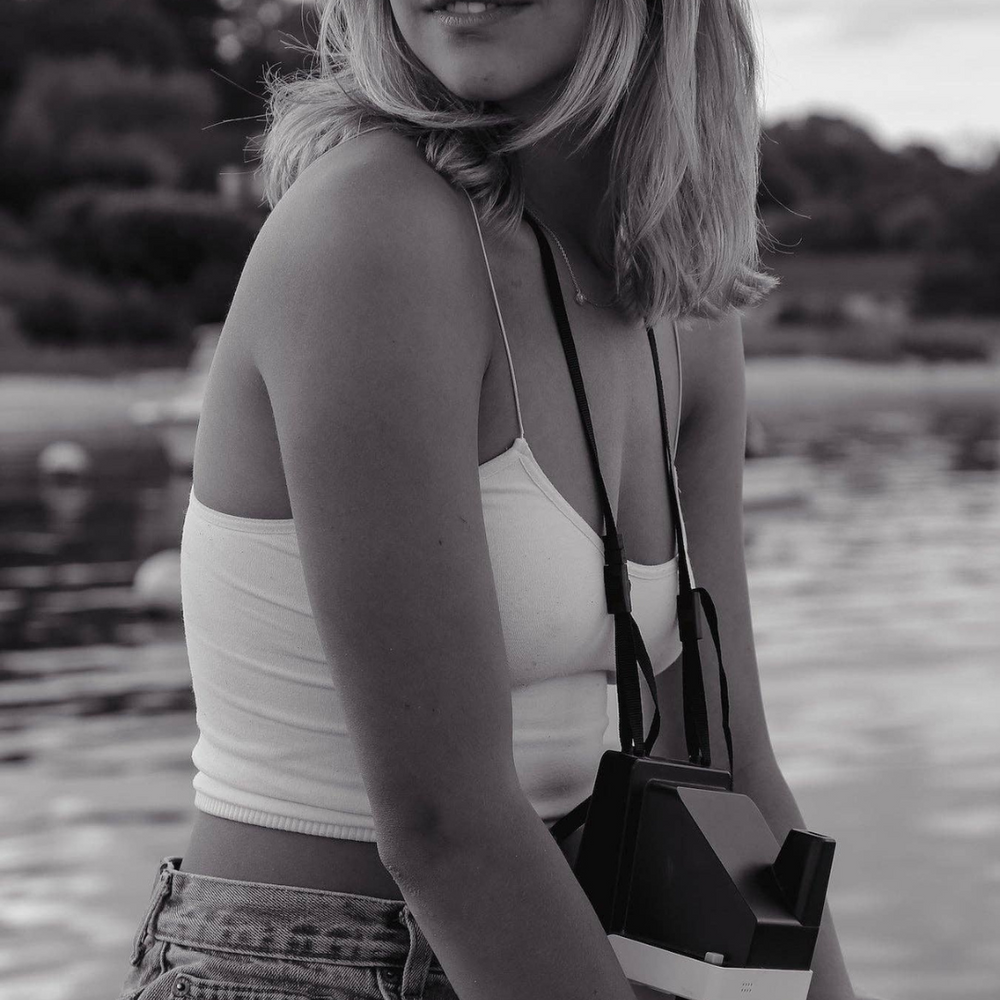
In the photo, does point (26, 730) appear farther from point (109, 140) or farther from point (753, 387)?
point (109, 140)

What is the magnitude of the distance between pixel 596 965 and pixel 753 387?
29693mm

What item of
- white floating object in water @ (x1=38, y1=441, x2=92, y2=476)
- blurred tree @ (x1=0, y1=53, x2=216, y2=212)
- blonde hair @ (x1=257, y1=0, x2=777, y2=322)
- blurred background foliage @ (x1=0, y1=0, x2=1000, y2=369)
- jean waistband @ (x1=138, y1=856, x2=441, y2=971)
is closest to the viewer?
jean waistband @ (x1=138, y1=856, x2=441, y2=971)

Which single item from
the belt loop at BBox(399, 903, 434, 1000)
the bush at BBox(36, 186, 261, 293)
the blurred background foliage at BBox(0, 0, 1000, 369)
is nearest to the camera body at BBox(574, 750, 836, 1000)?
the belt loop at BBox(399, 903, 434, 1000)

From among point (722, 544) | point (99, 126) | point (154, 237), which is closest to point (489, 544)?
point (722, 544)

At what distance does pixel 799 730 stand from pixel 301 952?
436 cm

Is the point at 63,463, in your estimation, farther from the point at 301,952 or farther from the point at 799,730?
the point at 301,952

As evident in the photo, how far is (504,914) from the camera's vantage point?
935mm

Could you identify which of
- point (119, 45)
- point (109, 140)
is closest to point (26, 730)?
point (109, 140)

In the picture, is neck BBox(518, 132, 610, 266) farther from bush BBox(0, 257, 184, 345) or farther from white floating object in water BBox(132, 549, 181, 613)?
bush BBox(0, 257, 184, 345)

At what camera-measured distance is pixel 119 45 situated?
40.3 metres

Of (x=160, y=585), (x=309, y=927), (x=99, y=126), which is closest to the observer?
(x=309, y=927)

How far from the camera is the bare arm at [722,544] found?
1379mm

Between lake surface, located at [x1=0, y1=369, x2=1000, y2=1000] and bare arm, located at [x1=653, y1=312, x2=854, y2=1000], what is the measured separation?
208 cm

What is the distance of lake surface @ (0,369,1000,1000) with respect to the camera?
352 centimetres
